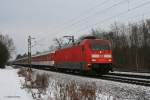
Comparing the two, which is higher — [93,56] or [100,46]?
[100,46]

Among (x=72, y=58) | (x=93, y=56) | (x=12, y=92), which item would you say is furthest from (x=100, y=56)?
(x=12, y=92)

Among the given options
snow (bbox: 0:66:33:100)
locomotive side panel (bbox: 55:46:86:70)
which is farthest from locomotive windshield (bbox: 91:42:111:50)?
snow (bbox: 0:66:33:100)

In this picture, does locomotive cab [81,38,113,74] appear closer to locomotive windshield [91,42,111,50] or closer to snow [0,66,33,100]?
locomotive windshield [91,42,111,50]

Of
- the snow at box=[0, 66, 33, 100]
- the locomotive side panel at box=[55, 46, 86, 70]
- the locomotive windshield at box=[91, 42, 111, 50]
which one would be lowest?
the snow at box=[0, 66, 33, 100]

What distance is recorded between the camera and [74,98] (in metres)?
9.98

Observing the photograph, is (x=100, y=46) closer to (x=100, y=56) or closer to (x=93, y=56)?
(x=100, y=56)

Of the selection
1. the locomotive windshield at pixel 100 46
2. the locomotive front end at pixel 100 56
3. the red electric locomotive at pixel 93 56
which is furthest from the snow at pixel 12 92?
the locomotive windshield at pixel 100 46

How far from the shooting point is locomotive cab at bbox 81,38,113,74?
26516 millimetres

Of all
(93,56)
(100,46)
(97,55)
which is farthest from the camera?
(100,46)

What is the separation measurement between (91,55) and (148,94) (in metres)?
13.9

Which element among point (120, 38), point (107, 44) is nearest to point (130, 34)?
point (120, 38)

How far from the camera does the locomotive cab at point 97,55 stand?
26.5 meters

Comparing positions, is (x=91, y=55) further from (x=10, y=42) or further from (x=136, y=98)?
(x=10, y=42)

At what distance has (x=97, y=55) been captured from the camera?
27.2m
